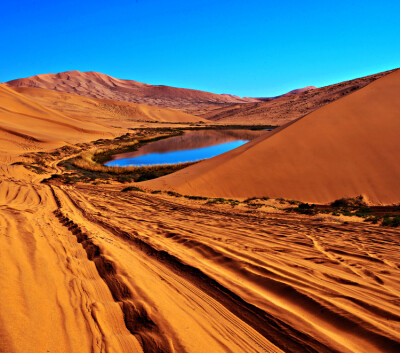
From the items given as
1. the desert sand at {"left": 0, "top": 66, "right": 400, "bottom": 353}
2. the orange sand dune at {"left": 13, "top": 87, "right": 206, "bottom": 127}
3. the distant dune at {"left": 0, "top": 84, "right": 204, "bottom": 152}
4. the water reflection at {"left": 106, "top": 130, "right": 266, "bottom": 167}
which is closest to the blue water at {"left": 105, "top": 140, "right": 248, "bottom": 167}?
the water reflection at {"left": 106, "top": 130, "right": 266, "bottom": 167}

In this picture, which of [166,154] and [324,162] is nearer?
[324,162]

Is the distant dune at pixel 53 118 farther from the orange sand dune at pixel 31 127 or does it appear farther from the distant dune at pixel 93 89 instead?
the distant dune at pixel 93 89

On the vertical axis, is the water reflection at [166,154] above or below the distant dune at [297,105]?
below

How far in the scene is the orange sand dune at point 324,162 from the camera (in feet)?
44.4

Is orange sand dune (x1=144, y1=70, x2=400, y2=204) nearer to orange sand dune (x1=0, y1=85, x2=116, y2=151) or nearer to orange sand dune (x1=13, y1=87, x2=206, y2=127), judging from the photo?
orange sand dune (x1=0, y1=85, x2=116, y2=151)

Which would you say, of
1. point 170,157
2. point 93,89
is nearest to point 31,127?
point 170,157

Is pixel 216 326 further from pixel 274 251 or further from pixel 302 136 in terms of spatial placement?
pixel 302 136

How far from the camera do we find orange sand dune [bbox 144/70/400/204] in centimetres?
1352

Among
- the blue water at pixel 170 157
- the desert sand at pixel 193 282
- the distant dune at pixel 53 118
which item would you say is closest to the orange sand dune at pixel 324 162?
the desert sand at pixel 193 282

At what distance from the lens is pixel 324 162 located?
50.0 feet

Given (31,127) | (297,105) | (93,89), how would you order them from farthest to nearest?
1. (93,89)
2. (297,105)
3. (31,127)

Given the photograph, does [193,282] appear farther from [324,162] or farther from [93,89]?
[93,89]

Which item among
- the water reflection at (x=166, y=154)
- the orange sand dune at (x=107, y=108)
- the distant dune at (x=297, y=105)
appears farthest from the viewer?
the orange sand dune at (x=107, y=108)

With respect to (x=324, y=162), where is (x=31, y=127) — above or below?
above
